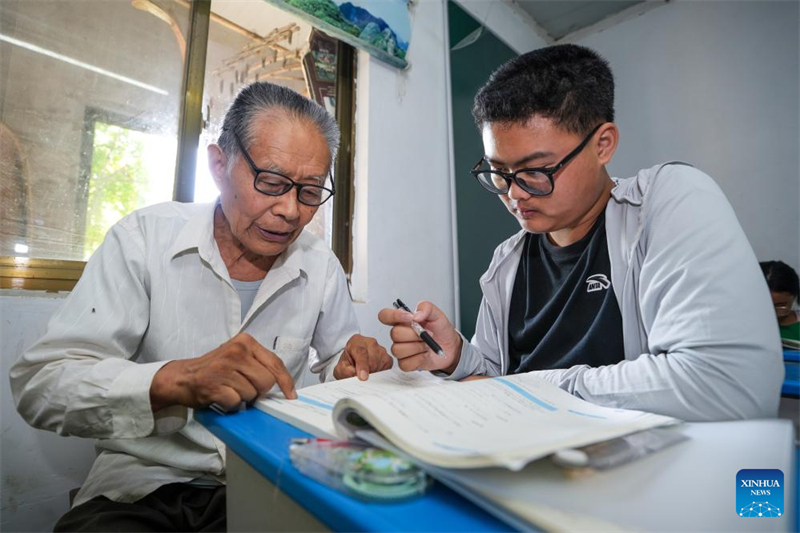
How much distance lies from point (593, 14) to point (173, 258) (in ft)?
12.8

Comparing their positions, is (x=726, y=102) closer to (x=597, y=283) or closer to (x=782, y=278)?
(x=782, y=278)

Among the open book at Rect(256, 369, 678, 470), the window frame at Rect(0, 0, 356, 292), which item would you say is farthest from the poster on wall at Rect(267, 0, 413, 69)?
the open book at Rect(256, 369, 678, 470)

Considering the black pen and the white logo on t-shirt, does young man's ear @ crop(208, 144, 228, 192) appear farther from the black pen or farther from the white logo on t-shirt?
the white logo on t-shirt

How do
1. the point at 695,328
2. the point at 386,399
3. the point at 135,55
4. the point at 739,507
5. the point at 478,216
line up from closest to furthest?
1. the point at 739,507
2. the point at 386,399
3. the point at 695,328
4. the point at 135,55
5. the point at 478,216

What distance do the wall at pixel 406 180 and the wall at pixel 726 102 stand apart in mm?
1685

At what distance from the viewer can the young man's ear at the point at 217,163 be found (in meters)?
1.21

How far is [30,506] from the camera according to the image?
132 cm

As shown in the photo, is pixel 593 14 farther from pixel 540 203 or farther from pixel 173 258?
pixel 173 258

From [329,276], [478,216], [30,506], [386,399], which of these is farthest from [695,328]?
[478,216]

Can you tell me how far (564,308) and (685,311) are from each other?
0.37m

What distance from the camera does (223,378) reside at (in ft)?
2.24

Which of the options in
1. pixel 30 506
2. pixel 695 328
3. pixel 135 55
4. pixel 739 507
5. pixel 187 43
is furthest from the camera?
pixel 187 43

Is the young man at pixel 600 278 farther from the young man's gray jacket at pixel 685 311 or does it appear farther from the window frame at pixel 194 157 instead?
the window frame at pixel 194 157

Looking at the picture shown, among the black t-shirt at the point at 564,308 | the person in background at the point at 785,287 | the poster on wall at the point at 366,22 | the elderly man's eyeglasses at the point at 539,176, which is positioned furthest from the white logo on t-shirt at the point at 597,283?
the poster on wall at the point at 366,22
